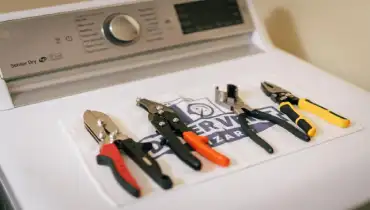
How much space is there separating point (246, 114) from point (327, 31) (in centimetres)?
39

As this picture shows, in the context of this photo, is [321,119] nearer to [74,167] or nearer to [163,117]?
[163,117]

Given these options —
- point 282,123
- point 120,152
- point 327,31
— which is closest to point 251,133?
point 282,123

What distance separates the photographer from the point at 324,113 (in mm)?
682

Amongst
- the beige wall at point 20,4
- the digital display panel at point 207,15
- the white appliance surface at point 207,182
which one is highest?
the beige wall at point 20,4

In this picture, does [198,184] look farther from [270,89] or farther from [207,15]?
[207,15]

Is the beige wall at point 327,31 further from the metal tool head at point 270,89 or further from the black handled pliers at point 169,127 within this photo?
the black handled pliers at point 169,127

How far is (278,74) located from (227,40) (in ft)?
0.41

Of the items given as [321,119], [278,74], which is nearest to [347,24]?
[278,74]

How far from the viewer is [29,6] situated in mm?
928

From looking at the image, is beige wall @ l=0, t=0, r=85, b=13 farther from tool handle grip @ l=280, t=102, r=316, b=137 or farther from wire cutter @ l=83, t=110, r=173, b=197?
tool handle grip @ l=280, t=102, r=316, b=137

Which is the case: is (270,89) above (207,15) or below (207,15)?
below

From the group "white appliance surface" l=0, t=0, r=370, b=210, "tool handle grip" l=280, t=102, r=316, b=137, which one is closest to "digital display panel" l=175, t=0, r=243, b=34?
"white appliance surface" l=0, t=0, r=370, b=210

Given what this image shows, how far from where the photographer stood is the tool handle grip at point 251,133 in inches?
24.1

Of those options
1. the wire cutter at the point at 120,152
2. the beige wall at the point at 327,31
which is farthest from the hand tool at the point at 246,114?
the beige wall at the point at 327,31
